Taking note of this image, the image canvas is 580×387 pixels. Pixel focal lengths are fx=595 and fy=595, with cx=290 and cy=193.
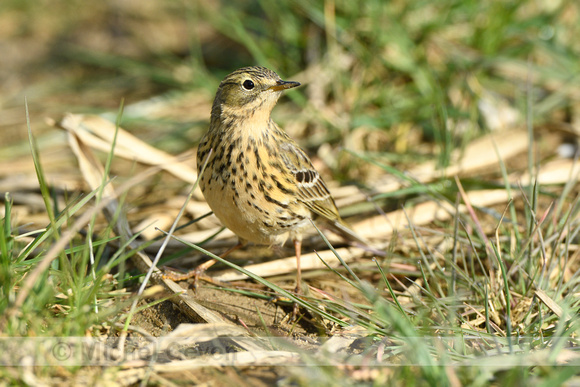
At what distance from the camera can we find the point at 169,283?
410cm

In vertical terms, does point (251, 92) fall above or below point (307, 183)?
above

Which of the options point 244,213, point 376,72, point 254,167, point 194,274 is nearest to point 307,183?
point 254,167

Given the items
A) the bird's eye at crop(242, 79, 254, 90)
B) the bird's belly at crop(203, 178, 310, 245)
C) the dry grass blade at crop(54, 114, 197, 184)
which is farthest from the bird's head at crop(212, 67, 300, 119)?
the dry grass blade at crop(54, 114, 197, 184)

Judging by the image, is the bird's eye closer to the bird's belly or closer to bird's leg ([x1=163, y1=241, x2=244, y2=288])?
the bird's belly

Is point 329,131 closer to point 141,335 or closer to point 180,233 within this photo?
point 180,233

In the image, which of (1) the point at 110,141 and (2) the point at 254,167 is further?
(1) the point at 110,141

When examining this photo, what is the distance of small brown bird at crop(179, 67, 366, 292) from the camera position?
13.3ft

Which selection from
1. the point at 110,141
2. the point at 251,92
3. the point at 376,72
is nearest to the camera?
the point at 251,92

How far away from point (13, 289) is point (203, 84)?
4198 mm

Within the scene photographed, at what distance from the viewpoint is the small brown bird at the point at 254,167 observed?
405cm

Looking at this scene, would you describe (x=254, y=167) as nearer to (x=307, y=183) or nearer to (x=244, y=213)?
(x=244, y=213)

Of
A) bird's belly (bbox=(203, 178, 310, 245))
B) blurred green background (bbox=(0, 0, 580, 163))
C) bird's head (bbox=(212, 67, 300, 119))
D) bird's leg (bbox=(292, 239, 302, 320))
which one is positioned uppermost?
blurred green background (bbox=(0, 0, 580, 163))

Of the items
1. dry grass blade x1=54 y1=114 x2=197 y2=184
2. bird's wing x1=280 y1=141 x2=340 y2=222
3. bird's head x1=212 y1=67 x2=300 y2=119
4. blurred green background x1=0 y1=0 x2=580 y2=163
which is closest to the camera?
bird's head x1=212 y1=67 x2=300 y2=119

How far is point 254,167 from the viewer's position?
4.10 meters
